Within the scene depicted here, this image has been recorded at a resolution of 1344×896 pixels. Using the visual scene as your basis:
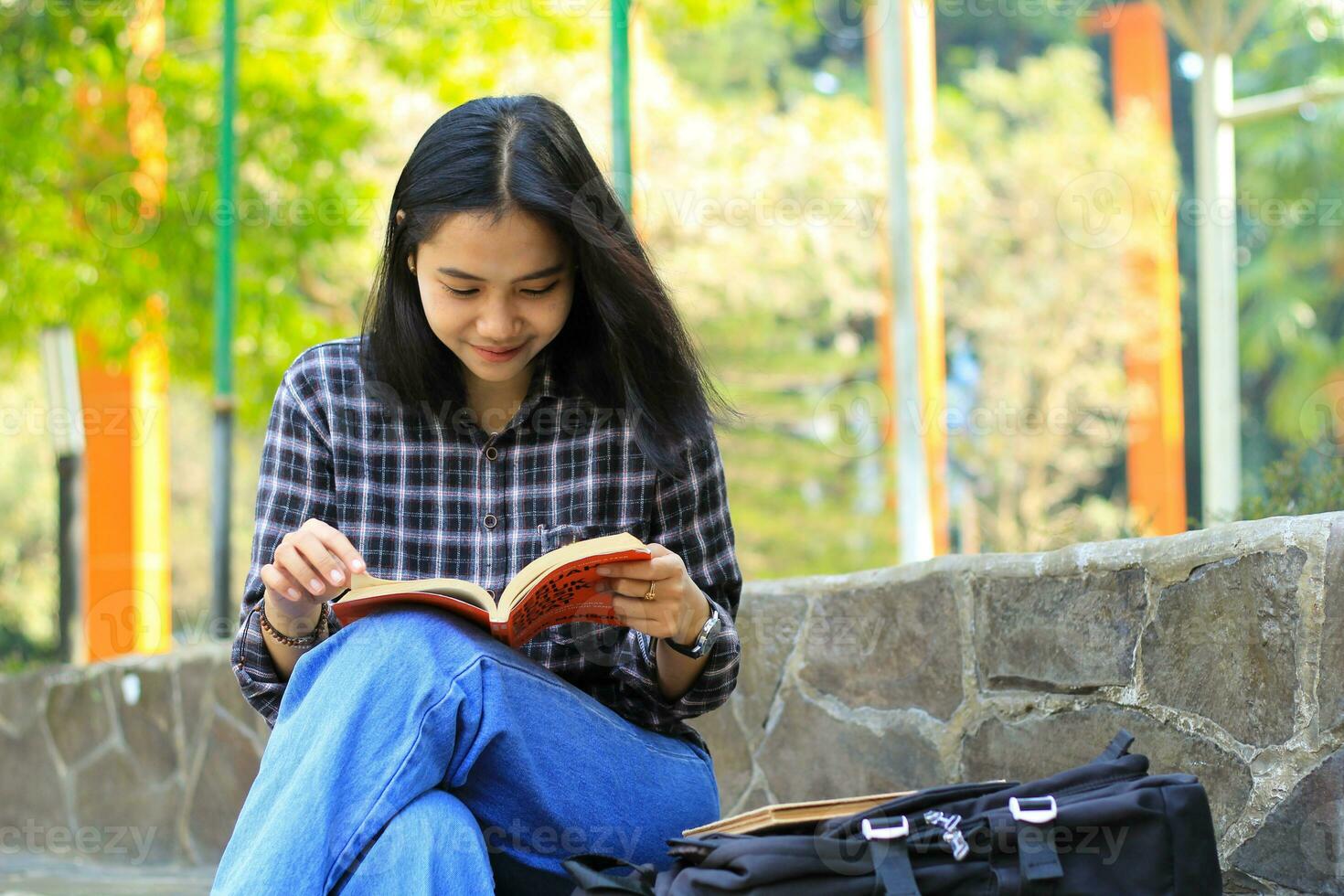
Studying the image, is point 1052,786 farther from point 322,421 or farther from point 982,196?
point 982,196

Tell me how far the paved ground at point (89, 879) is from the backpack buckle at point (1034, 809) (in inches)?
98.2

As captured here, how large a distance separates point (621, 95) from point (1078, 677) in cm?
219

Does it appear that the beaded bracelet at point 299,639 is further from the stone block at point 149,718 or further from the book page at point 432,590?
the stone block at point 149,718

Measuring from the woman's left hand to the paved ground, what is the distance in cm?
215

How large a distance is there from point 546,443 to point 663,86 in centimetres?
1010

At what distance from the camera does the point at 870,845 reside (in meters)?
1.44

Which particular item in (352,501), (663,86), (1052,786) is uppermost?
(663,86)

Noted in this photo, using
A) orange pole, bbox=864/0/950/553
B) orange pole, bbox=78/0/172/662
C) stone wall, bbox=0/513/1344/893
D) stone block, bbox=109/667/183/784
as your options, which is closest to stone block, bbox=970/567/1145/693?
stone wall, bbox=0/513/1344/893

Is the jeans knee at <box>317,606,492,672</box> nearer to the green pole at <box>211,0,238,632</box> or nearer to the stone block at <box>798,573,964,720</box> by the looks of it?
the stone block at <box>798,573,964,720</box>

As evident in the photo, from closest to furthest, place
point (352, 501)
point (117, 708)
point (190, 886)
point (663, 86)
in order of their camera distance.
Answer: point (352, 501) < point (190, 886) < point (117, 708) < point (663, 86)

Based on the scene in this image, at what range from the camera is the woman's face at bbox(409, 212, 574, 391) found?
6.16ft

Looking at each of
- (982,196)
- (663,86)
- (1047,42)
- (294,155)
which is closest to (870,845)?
(294,155)

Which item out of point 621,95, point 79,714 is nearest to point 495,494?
point 621,95

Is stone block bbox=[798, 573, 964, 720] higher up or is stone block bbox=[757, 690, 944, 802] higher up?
stone block bbox=[798, 573, 964, 720]
